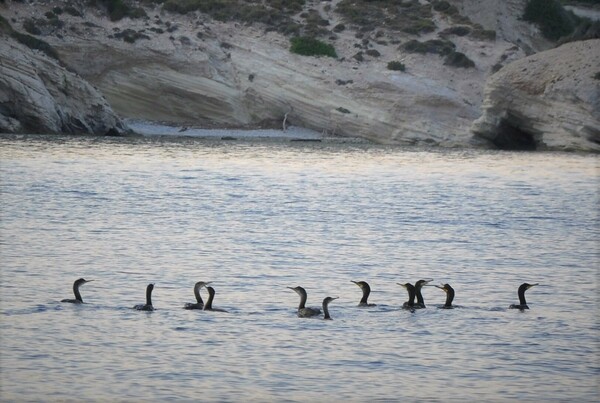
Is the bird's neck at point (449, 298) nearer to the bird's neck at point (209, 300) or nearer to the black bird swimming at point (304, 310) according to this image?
the black bird swimming at point (304, 310)

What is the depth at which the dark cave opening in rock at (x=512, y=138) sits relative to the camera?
57.2m

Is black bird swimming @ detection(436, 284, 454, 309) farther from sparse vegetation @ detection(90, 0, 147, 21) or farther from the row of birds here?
sparse vegetation @ detection(90, 0, 147, 21)

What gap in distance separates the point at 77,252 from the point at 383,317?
715cm

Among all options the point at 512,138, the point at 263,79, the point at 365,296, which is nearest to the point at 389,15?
the point at 263,79

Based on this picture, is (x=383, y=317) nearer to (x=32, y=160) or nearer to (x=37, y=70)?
(x=32, y=160)

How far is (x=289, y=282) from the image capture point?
782 inches

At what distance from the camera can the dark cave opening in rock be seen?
5725 cm

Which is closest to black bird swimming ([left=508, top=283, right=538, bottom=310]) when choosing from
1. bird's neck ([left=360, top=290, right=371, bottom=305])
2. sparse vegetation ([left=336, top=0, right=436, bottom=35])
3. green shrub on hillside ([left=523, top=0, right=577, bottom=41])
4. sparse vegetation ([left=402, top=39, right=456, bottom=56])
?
bird's neck ([left=360, top=290, right=371, bottom=305])

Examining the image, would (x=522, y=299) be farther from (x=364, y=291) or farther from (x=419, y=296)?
(x=364, y=291)

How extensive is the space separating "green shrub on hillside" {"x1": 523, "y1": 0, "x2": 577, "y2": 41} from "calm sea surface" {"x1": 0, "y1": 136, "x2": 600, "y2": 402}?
33.9m

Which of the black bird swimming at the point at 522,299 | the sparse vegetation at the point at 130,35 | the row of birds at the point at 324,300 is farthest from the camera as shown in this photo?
the sparse vegetation at the point at 130,35

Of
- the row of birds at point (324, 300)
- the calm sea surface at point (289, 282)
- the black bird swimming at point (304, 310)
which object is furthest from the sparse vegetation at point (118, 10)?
the black bird swimming at point (304, 310)

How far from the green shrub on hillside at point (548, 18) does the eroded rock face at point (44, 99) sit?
27.9 m

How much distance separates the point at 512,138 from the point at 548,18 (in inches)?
700
